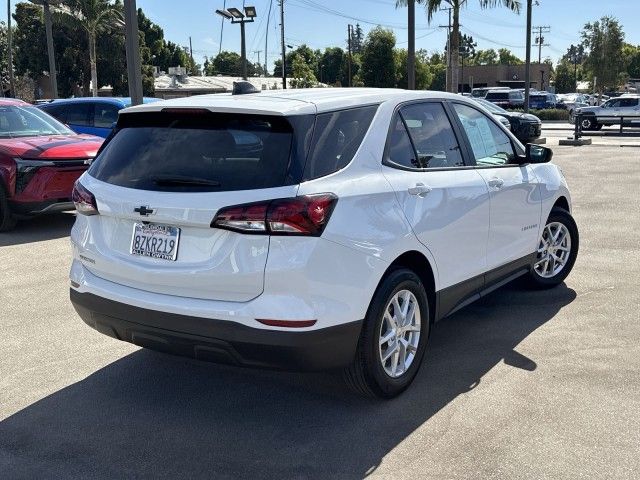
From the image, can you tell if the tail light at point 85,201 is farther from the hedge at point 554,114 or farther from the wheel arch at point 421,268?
the hedge at point 554,114

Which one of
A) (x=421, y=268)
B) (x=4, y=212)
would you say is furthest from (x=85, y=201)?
(x=4, y=212)

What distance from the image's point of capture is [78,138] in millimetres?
9961

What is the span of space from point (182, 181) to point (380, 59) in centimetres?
4576

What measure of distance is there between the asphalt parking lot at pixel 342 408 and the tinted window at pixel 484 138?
1276 millimetres

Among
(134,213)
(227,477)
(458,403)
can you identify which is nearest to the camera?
(227,477)

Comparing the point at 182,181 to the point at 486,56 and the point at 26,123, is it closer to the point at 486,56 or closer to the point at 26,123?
the point at 26,123

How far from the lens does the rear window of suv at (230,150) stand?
138 inches

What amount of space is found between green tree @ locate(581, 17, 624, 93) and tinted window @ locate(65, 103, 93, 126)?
50.5 metres

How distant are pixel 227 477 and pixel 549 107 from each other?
54.0 metres

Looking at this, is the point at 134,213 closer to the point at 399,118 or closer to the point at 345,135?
the point at 345,135

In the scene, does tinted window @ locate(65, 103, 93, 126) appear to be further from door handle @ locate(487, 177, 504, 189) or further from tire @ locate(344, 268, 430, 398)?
tire @ locate(344, 268, 430, 398)

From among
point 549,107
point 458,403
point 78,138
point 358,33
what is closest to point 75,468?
point 458,403

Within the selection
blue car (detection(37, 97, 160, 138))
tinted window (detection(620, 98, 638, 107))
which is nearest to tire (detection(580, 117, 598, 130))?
tinted window (detection(620, 98, 638, 107))

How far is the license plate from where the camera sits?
3.61 metres
